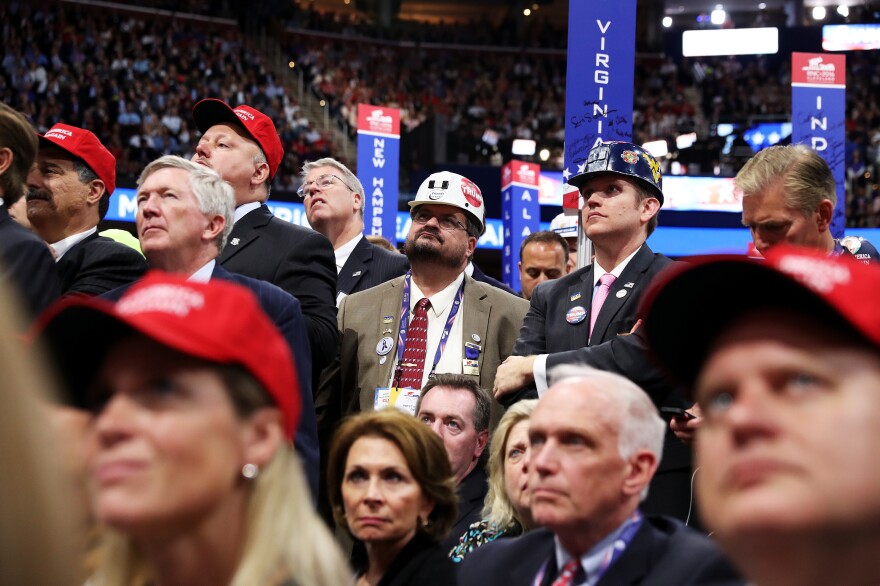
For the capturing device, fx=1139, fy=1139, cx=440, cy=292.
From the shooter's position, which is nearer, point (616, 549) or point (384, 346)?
point (616, 549)

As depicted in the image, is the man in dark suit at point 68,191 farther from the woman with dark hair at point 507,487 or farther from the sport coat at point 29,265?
the woman with dark hair at point 507,487

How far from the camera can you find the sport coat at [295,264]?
3945 millimetres

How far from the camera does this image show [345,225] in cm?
557

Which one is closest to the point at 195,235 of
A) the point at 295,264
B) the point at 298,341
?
the point at 298,341

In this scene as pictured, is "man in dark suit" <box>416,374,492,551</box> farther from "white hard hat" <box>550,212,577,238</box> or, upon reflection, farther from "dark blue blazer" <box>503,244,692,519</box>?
"white hard hat" <box>550,212,577,238</box>

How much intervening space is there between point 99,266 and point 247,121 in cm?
87

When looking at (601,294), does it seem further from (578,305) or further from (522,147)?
(522,147)

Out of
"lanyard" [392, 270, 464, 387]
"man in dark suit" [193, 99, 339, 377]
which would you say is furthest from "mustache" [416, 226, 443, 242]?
"man in dark suit" [193, 99, 339, 377]

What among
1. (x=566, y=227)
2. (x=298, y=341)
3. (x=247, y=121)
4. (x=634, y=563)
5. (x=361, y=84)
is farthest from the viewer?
(x=361, y=84)

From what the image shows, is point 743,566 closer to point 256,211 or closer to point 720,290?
point 720,290

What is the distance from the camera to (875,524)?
114 centimetres

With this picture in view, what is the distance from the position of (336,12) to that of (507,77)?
20.9ft

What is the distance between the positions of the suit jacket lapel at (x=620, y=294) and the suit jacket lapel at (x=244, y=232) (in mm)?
1257

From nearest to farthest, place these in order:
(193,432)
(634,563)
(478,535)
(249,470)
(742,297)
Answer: (742,297), (193,432), (249,470), (634,563), (478,535)
